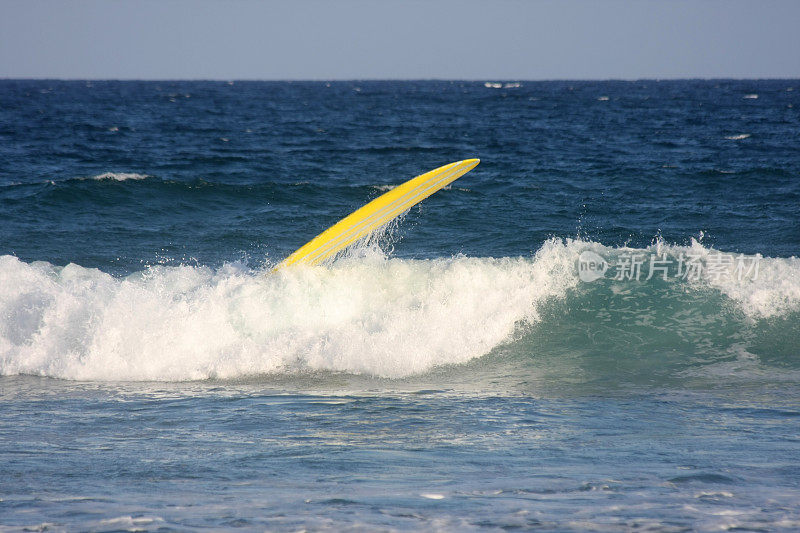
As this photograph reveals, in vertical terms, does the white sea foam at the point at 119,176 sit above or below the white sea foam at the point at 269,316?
above

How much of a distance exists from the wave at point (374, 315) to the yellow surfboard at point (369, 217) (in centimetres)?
23

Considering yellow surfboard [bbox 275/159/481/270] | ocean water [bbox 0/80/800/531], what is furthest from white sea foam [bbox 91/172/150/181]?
yellow surfboard [bbox 275/159/481/270]

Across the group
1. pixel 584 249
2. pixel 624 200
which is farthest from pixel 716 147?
pixel 584 249

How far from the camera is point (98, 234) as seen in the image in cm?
1212

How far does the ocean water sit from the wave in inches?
1.2

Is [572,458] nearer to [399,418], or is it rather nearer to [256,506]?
[399,418]

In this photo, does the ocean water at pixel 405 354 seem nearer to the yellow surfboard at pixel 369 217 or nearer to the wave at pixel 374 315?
the wave at pixel 374 315

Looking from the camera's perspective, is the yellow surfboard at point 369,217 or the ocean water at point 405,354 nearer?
the ocean water at point 405,354

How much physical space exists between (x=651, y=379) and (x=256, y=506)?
419cm

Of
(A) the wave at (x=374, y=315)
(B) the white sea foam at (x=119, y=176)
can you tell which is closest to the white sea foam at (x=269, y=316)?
(A) the wave at (x=374, y=315)

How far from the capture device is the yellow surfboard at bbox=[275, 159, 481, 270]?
27.5ft

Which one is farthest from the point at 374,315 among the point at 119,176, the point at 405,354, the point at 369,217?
the point at 119,176

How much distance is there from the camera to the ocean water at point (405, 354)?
373 centimetres

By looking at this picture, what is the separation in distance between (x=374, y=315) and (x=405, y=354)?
1.09 m
